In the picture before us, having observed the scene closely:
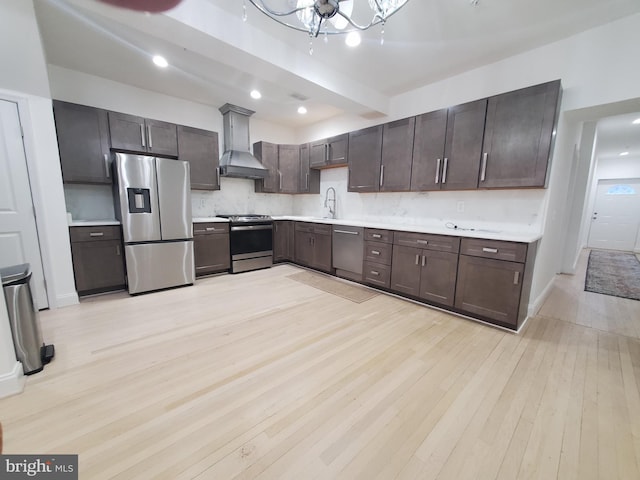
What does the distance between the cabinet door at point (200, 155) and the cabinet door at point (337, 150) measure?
1860mm

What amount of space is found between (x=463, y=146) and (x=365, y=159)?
1351 millimetres

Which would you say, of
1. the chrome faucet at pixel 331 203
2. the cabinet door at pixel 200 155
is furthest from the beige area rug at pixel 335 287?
the cabinet door at pixel 200 155

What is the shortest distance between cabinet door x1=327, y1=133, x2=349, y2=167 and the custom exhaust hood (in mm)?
1186

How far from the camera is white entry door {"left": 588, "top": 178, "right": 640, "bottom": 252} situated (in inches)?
267

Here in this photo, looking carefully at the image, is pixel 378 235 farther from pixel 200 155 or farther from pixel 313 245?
pixel 200 155

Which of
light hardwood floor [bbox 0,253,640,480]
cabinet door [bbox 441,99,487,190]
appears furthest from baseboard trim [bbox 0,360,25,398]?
cabinet door [bbox 441,99,487,190]

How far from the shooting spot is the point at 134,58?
282 centimetres

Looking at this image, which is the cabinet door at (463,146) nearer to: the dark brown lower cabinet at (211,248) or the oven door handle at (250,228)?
the oven door handle at (250,228)

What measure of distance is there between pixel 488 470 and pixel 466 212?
2615 millimetres

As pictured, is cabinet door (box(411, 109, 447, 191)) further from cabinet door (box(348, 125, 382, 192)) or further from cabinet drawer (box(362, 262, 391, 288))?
cabinet drawer (box(362, 262, 391, 288))

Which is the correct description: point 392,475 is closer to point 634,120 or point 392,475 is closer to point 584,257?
point 634,120

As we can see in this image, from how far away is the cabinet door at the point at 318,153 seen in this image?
436 centimetres

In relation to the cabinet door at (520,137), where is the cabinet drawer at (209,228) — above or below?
below

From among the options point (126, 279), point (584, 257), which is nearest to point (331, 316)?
point (126, 279)
